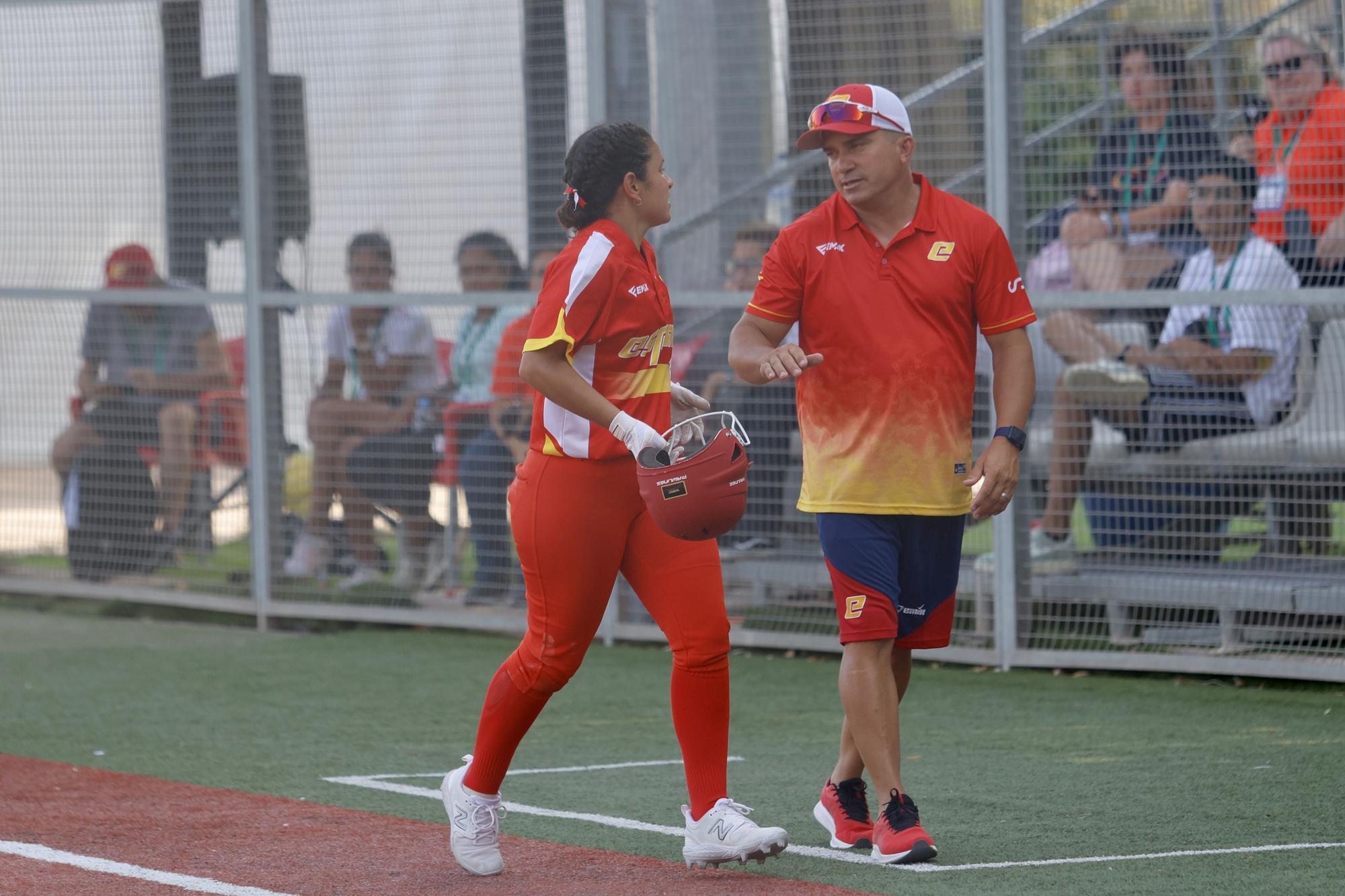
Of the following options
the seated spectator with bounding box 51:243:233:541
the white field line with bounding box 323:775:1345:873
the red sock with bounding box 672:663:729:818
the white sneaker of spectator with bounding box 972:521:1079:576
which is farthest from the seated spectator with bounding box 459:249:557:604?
the red sock with bounding box 672:663:729:818

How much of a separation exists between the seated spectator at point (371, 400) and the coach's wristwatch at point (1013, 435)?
17.2 feet

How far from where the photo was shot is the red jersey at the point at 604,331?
4.62m

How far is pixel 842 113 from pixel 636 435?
113 centimetres

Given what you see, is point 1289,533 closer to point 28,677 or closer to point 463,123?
point 463,123

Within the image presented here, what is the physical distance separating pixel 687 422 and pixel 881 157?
3.13ft

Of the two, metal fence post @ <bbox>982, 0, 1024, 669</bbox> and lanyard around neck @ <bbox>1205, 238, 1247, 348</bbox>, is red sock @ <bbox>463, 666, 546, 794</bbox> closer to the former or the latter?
metal fence post @ <bbox>982, 0, 1024, 669</bbox>

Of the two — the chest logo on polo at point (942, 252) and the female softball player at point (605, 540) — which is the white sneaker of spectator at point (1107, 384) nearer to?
the chest logo on polo at point (942, 252)

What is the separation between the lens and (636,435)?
4.52 m

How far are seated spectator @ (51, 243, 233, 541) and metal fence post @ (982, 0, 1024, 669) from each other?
4609 mm

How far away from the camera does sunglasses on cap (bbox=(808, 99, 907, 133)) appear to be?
493 centimetres

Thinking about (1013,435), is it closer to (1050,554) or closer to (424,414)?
(1050,554)

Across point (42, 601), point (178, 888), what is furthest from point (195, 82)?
point (178, 888)

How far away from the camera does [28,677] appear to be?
28.0ft

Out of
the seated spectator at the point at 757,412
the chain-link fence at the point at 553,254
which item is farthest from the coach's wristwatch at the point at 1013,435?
the seated spectator at the point at 757,412
